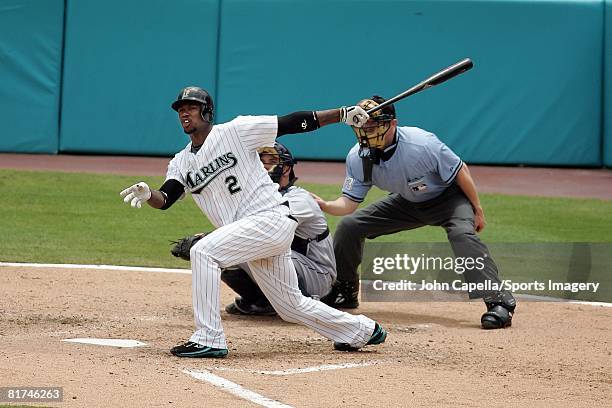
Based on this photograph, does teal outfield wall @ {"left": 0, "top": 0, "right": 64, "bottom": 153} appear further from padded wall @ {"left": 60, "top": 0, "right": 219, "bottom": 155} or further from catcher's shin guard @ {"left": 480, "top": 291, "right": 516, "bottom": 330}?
catcher's shin guard @ {"left": 480, "top": 291, "right": 516, "bottom": 330}

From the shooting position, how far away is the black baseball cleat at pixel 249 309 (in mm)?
7715

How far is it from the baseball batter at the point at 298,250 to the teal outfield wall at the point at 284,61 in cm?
848

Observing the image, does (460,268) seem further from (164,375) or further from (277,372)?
(164,375)

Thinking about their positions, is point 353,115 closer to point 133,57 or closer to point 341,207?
point 341,207

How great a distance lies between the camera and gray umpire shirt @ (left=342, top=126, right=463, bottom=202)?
299 inches

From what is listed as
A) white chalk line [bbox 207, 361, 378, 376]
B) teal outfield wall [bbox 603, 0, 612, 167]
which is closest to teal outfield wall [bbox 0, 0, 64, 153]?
teal outfield wall [bbox 603, 0, 612, 167]

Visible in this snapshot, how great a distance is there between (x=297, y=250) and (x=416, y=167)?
987mm

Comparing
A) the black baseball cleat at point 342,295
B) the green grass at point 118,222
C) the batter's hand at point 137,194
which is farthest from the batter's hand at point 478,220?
the green grass at point 118,222

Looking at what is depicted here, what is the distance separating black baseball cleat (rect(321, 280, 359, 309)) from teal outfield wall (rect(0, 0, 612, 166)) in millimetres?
8110

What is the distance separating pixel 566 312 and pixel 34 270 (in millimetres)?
4131

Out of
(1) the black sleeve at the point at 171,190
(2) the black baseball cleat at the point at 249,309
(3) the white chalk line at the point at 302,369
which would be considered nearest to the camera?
(3) the white chalk line at the point at 302,369

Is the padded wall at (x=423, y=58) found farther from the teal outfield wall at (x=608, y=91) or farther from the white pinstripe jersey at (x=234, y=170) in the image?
the white pinstripe jersey at (x=234, y=170)

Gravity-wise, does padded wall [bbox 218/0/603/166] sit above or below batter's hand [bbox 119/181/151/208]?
above

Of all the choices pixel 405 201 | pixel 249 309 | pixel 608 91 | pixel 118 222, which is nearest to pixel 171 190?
pixel 249 309
